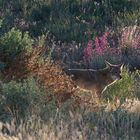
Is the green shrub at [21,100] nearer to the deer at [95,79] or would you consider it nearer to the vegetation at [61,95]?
the vegetation at [61,95]

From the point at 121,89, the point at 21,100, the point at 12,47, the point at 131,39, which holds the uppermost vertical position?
the point at 12,47

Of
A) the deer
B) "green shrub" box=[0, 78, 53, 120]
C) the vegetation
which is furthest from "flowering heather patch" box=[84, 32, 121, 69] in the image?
"green shrub" box=[0, 78, 53, 120]

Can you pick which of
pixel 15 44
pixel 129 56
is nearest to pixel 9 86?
pixel 15 44

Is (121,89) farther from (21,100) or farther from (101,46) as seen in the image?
(101,46)

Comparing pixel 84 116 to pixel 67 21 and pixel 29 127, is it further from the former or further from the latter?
pixel 67 21

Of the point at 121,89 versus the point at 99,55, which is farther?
the point at 99,55

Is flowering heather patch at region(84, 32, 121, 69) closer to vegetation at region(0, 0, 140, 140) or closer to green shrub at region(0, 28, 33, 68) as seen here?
vegetation at region(0, 0, 140, 140)

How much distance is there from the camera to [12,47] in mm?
8172

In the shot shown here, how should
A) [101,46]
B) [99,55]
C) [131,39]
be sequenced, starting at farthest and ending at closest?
[131,39]
[101,46]
[99,55]

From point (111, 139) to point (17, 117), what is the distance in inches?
46.2

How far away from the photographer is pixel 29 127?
6309 mm

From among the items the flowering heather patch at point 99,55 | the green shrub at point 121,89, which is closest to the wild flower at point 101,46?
the flowering heather patch at point 99,55

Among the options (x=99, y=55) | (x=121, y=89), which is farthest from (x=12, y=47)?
(x=99, y=55)

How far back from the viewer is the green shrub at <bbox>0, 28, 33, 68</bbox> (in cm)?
812
